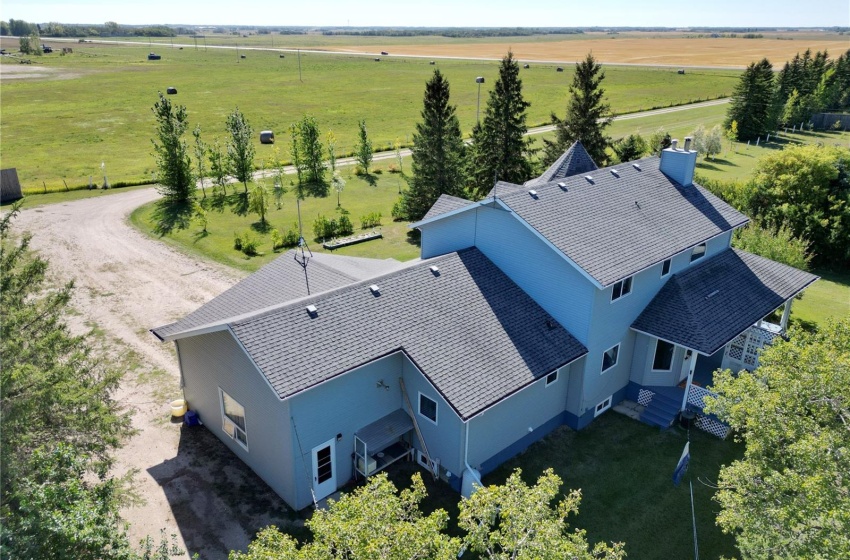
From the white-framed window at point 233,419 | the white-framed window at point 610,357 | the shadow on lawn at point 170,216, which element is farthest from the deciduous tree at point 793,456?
the shadow on lawn at point 170,216

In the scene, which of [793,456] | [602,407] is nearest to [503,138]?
Result: [602,407]

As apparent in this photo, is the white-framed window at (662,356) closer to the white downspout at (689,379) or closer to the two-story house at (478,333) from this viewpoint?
the two-story house at (478,333)

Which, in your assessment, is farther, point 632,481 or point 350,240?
point 350,240

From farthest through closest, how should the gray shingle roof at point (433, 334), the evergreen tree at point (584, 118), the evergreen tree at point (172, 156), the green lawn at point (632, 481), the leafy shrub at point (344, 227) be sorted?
1. the evergreen tree at point (584, 118)
2. the evergreen tree at point (172, 156)
3. the leafy shrub at point (344, 227)
4. the green lawn at point (632, 481)
5. the gray shingle roof at point (433, 334)

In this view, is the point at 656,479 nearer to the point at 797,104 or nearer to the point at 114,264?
Answer: the point at 114,264

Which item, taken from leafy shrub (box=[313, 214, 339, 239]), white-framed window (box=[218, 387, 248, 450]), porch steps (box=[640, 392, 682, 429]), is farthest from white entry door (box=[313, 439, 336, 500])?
leafy shrub (box=[313, 214, 339, 239])

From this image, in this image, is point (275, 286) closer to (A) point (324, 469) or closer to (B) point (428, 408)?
(A) point (324, 469)
